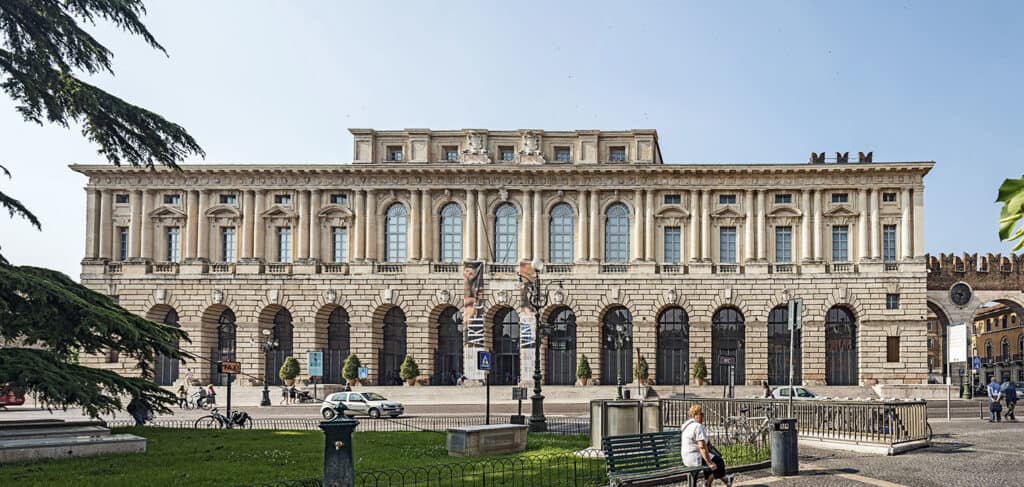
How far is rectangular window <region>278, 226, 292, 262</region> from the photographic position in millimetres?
57562

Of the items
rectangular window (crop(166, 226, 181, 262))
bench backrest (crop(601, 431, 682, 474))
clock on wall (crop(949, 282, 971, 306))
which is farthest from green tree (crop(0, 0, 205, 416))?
clock on wall (crop(949, 282, 971, 306))

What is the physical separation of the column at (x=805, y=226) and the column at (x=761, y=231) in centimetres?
216

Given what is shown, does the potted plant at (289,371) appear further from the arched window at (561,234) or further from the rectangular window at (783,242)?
the rectangular window at (783,242)

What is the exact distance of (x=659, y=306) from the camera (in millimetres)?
55125

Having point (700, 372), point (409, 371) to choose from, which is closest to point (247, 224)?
point (409, 371)

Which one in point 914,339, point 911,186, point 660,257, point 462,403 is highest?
point 911,186

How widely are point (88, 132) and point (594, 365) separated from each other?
37.1m

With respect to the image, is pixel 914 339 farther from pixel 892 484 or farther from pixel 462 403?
pixel 892 484

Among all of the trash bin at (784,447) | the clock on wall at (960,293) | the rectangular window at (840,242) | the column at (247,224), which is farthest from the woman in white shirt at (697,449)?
the clock on wall at (960,293)

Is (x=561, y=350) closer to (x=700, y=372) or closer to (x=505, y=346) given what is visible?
(x=505, y=346)

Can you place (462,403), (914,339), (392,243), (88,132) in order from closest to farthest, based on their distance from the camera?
(88,132) → (462,403) → (914,339) → (392,243)

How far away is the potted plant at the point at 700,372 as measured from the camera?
53.1 m

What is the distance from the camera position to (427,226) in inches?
2234

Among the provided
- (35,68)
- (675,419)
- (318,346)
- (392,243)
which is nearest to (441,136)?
(392,243)
